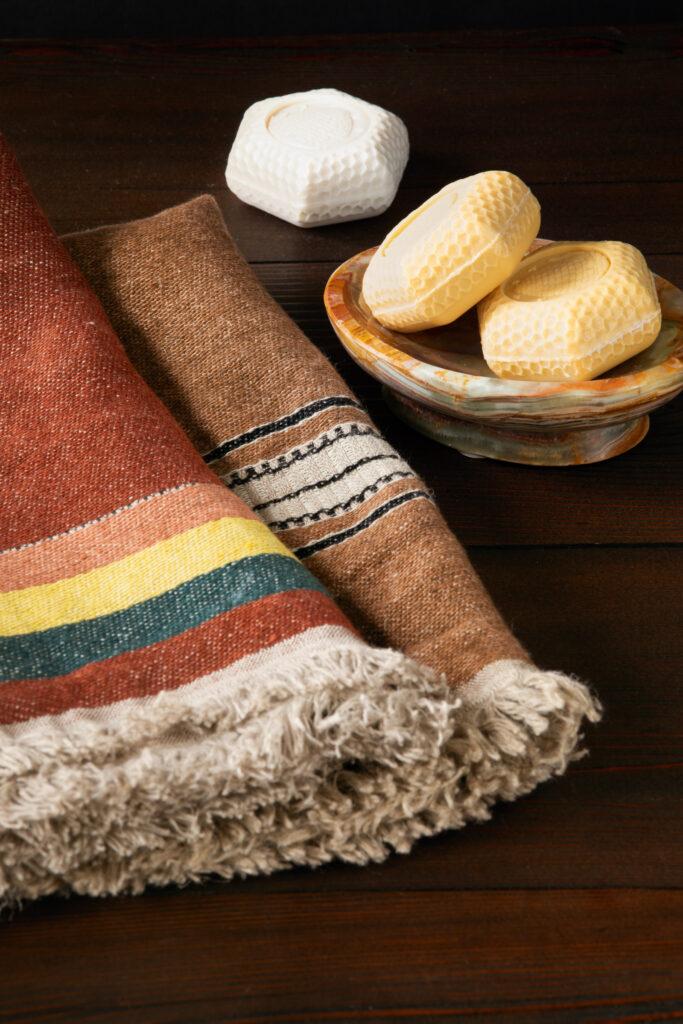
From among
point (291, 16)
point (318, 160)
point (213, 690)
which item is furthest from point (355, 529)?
point (291, 16)

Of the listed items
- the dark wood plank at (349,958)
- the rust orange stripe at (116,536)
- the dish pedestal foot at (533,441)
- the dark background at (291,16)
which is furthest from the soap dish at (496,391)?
the dark background at (291,16)

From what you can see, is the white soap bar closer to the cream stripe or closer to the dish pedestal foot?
the dish pedestal foot

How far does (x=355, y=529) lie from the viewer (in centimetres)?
45

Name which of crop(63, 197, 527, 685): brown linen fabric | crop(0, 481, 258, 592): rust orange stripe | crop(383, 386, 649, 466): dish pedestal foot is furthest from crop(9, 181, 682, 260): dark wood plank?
crop(0, 481, 258, 592): rust orange stripe

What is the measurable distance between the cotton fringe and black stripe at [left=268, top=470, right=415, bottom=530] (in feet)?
0.38

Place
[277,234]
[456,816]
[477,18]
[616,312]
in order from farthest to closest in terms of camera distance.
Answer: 1. [477,18]
2. [277,234]
3. [616,312]
4. [456,816]

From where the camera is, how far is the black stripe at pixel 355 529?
0.45m

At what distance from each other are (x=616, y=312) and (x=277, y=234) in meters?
0.34

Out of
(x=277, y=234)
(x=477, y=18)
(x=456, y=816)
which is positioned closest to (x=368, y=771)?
(x=456, y=816)

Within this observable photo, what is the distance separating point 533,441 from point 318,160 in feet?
1.02

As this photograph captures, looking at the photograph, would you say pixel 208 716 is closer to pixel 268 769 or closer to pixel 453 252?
pixel 268 769

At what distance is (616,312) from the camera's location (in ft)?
1.54

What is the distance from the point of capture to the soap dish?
46 centimetres

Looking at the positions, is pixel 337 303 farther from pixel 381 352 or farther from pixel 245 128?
pixel 245 128
